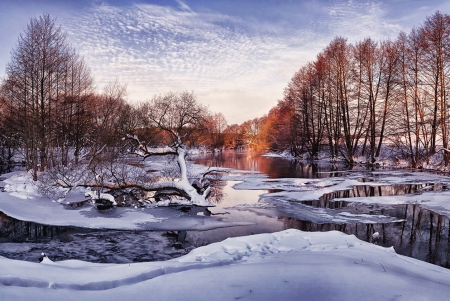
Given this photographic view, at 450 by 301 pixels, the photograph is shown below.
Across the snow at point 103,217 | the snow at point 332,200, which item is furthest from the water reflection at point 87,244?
the snow at point 332,200

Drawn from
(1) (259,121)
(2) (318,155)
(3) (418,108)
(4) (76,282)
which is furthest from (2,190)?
(1) (259,121)

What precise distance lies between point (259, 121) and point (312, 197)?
90662 mm

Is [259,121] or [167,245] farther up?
[259,121]

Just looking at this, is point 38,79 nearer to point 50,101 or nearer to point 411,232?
point 50,101

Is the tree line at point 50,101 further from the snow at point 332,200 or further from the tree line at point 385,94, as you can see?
the tree line at point 385,94

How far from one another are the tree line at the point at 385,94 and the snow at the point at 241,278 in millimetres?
19070

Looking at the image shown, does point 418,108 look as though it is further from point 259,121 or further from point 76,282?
point 259,121

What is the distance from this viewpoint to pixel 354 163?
100 feet

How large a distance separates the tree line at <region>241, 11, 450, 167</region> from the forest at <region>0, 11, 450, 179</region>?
8 centimetres

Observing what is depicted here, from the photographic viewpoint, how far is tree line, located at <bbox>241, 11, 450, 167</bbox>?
21.1m

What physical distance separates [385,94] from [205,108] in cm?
1768

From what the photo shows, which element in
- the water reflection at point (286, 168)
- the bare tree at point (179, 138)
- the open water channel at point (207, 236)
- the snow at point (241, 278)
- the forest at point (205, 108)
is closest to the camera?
the snow at point (241, 278)

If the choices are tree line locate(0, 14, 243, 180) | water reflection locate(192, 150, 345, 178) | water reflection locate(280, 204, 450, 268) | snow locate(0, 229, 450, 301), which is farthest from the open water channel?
water reflection locate(192, 150, 345, 178)

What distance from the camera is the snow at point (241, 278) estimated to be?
3.64m
